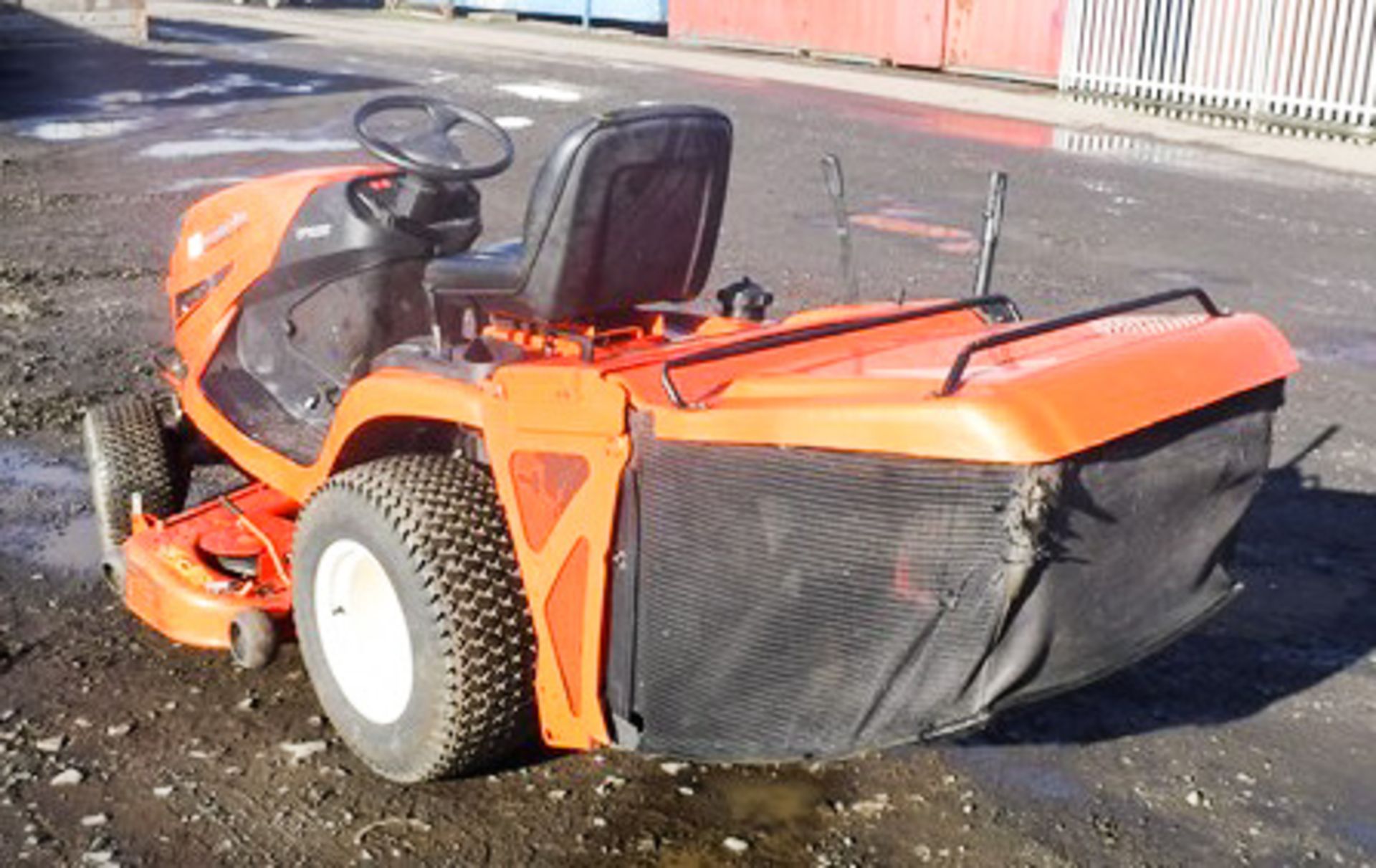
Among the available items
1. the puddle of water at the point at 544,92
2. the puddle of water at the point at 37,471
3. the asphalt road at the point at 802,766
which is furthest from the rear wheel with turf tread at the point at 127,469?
the puddle of water at the point at 544,92

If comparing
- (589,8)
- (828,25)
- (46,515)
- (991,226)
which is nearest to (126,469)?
(46,515)

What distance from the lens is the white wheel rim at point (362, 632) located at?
3.73 m

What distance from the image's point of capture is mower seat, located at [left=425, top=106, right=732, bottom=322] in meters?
3.56

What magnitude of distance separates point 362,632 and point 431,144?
126cm

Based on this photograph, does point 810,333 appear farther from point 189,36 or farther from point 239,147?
point 189,36

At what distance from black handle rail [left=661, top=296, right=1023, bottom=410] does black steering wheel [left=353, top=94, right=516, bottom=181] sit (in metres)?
1.02

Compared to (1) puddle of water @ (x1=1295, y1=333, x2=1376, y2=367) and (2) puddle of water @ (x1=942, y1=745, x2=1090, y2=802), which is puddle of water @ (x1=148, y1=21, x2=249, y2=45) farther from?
(2) puddle of water @ (x1=942, y1=745, x2=1090, y2=802)

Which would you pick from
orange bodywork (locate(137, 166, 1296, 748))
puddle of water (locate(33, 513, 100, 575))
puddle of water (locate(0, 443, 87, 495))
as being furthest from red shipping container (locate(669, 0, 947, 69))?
orange bodywork (locate(137, 166, 1296, 748))

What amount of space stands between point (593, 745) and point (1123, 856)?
3.75 ft

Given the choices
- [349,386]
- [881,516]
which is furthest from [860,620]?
[349,386]

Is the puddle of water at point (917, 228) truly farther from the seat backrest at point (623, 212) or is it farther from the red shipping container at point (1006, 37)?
the red shipping container at point (1006, 37)

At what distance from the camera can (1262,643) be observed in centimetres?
464

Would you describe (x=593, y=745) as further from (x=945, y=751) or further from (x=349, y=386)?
(x=349, y=386)

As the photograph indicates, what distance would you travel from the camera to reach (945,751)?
13.2 feet
